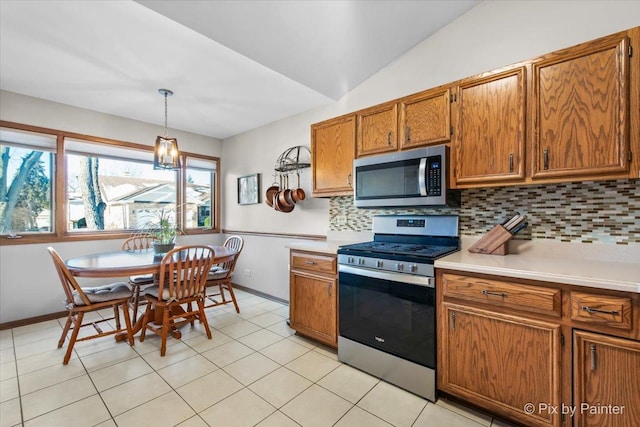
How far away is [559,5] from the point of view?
5.76 ft

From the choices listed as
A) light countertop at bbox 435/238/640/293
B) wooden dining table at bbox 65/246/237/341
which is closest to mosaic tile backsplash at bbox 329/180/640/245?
light countertop at bbox 435/238/640/293

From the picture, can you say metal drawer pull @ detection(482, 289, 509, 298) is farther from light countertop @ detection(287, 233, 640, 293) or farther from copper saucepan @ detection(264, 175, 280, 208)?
copper saucepan @ detection(264, 175, 280, 208)

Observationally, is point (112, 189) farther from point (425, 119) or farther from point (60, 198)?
point (425, 119)

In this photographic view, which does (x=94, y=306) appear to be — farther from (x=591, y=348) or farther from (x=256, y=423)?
(x=591, y=348)

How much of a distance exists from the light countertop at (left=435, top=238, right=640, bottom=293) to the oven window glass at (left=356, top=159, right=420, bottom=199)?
0.58m

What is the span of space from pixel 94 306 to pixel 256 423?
5.41 ft

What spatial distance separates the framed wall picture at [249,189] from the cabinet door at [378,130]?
6.32 feet

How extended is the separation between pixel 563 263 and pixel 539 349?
517 millimetres

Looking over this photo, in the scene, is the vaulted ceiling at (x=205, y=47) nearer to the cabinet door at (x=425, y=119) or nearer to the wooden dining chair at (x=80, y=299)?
the cabinet door at (x=425, y=119)

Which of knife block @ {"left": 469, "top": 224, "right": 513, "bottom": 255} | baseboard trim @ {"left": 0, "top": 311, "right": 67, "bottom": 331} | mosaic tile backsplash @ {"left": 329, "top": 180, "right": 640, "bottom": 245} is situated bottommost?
baseboard trim @ {"left": 0, "top": 311, "right": 67, "bottom": 331}

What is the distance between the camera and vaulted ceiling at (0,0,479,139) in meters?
1.81

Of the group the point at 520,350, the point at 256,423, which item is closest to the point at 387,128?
the point at 520,350

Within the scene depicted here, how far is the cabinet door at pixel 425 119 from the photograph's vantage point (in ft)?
6.53

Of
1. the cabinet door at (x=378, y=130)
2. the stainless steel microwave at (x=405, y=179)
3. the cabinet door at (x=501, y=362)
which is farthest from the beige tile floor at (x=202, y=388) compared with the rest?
the cabinet door at (x=378, y=130)
